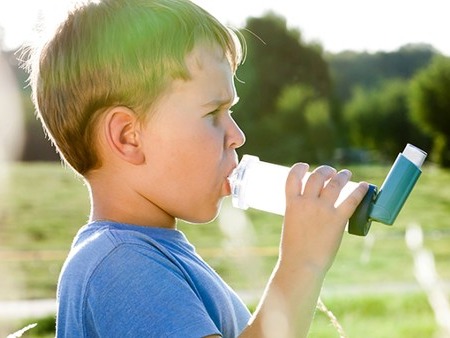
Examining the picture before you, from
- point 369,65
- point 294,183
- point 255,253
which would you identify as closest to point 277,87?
point 369,65

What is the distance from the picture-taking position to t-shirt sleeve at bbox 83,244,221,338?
1.59 m

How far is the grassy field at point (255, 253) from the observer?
823 centimetres

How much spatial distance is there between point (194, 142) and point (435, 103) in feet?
174

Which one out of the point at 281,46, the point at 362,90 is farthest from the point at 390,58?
the point at 281,46

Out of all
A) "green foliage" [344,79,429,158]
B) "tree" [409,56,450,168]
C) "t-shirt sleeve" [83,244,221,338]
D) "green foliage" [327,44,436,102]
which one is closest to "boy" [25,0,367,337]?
"t-shirt sleeve" [83,244,221,338]

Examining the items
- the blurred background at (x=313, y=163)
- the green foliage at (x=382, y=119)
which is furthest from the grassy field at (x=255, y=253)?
the green foliage at (x=382, y=119)

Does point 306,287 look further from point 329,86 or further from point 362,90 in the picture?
point 362,90

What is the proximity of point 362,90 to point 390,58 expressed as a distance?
7.80 meters

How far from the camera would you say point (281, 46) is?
45.0m

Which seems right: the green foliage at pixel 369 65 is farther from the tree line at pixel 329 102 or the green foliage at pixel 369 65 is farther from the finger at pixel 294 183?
the finger at pixel 294 183

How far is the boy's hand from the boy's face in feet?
0.55

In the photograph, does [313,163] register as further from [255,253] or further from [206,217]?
[206,217]

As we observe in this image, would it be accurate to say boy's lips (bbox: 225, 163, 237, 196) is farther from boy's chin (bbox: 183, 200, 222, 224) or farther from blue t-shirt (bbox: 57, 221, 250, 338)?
blue t-shirt (bbox: 57, 221, 250, 338)

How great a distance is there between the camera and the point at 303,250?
167cm
